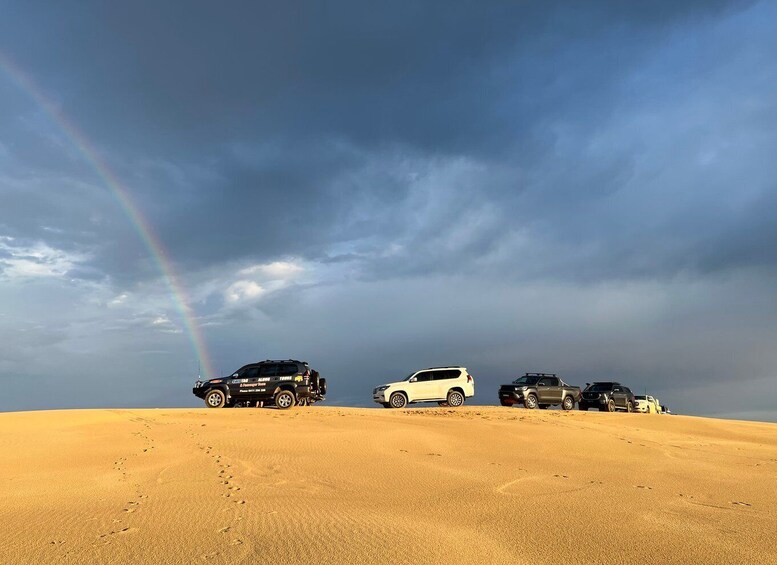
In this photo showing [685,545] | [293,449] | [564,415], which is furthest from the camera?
[564,415]

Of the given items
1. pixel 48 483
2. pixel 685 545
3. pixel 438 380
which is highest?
pixel 438 380

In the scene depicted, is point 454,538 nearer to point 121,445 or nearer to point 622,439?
point 121,445

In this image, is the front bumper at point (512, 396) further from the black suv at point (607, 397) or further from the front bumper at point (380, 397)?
the front bumper at point (380, 397)

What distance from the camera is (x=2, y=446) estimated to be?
1353cm

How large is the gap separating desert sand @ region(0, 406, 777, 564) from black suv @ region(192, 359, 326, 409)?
9.44 metres

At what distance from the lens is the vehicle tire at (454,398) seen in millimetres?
30734

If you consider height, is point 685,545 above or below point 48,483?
below

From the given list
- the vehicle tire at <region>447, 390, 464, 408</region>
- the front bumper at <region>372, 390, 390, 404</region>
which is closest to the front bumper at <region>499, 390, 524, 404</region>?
the vehicle tire at <region>447, 390, 464, 408</region>

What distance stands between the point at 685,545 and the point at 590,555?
1.26 metres

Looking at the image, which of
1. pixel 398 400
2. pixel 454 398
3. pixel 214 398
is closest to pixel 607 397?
pixel 454 398

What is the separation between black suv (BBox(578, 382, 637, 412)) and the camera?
3653 centimetres

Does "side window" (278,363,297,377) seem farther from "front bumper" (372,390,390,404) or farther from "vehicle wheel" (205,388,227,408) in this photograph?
"front bumper" (372,390,390,404)

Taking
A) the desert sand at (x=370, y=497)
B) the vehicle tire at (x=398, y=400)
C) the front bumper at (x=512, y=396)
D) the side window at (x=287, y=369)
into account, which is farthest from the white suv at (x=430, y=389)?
the desert sand at (x=370, y=497)

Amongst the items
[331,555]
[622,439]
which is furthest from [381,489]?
[622,439]
